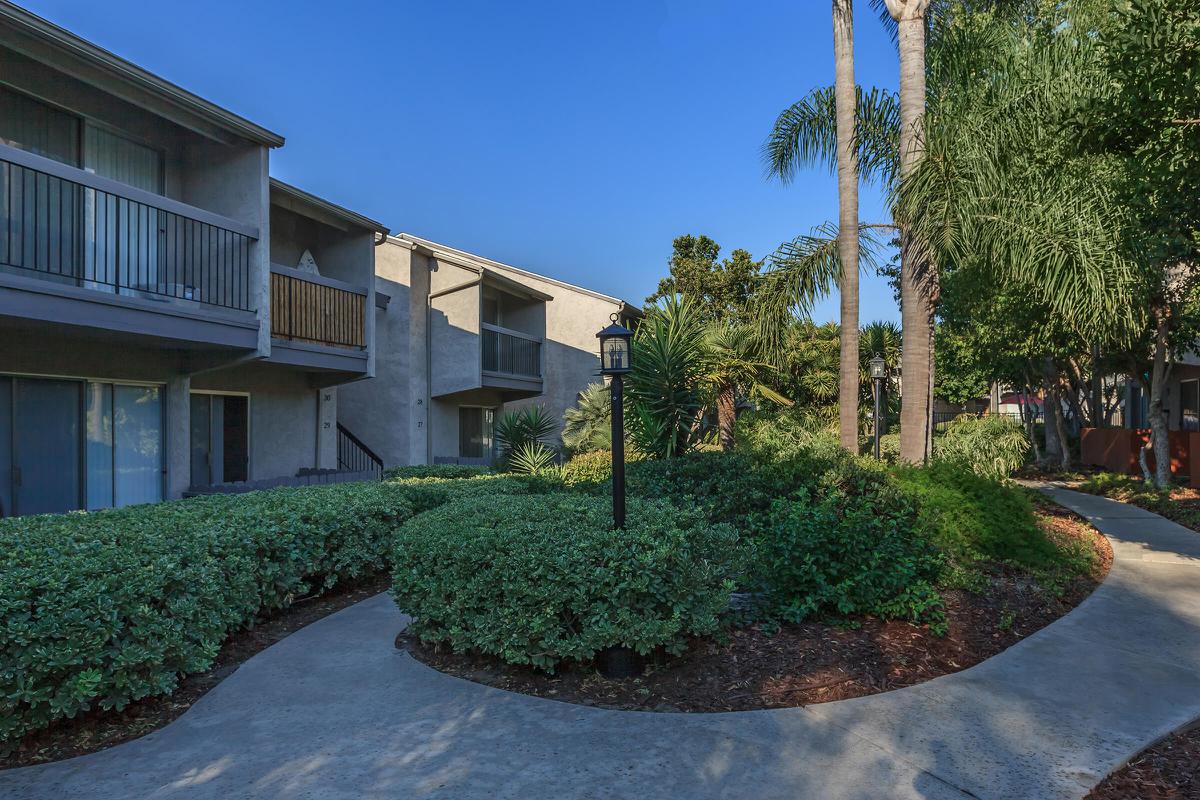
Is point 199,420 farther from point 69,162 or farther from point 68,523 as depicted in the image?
point 68,523

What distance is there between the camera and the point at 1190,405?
19406 millimetres

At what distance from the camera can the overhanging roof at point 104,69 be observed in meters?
7.27

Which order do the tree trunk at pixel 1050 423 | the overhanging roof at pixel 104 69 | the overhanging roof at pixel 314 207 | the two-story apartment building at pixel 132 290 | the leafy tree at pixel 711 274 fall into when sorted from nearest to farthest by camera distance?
the overhanging roof at pixel 104 69
the two-story apartment building at pixel 132 290
the overhanging roof at pixel 314 207
the tree trunk at pixel 1050 423
the leafy tree at pixel 711 274

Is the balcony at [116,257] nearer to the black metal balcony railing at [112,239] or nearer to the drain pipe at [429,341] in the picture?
the black metal balcony railing at [112,239]

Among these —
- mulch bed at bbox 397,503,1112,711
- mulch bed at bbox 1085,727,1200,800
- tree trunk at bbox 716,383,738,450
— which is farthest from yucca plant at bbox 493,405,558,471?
mulch bed at bbox 1085,727,1200,800

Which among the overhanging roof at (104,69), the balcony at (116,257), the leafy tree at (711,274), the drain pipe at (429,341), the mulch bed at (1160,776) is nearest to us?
the mulch bed at (1160,776)

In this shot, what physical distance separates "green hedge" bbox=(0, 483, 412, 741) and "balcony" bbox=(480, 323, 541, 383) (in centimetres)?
1065

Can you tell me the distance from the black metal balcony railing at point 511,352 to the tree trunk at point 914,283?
980cm

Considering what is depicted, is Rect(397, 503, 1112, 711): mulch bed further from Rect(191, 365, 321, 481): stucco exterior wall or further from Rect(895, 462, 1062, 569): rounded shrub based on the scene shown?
Rect(191, 365, 321, 481): stucco exterior wall

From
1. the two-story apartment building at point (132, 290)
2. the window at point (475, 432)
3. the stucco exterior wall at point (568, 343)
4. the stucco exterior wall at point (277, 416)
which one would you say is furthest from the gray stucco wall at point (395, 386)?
the stucco exterior wall at point (568, 343)

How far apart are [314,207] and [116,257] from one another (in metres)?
4.12

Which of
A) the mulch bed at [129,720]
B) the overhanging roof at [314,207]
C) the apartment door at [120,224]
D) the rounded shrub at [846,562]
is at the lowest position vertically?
the mulch bed at [129,720]

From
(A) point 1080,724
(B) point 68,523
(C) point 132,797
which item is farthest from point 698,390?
(C) point 132,797

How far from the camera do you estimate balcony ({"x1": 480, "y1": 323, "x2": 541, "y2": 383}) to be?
682 inches
